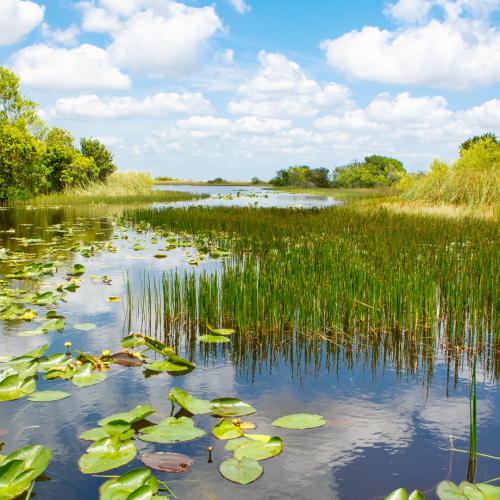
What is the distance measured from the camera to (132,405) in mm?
2646

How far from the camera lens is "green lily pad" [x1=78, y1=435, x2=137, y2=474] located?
199 centimetres

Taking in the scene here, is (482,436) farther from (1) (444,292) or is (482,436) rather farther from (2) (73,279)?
(2) (73,279)

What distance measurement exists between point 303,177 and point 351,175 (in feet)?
22.6

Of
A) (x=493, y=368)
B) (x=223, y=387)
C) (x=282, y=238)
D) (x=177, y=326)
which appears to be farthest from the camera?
(x=282, y=238)

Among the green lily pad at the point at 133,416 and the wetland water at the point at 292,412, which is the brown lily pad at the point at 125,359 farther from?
the green lily pad at the point at 133,416

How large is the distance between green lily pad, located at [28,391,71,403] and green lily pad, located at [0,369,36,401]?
68 mm

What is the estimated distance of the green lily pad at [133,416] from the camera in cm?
231

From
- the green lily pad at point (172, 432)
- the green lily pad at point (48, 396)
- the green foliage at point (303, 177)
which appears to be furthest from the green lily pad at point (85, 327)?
the green foliage at point (303, 177)

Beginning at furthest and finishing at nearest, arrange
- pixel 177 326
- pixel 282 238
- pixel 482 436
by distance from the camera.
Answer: pixel 282 238
pixel 177 326
pixel 482 436

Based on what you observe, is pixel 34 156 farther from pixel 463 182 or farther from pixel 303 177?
pixel 303 177

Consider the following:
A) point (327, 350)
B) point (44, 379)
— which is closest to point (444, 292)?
point (327, 350)

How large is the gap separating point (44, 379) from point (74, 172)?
24582 millimetres

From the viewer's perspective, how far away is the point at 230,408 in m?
2.50

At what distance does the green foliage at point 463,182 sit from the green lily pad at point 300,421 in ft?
39.6
